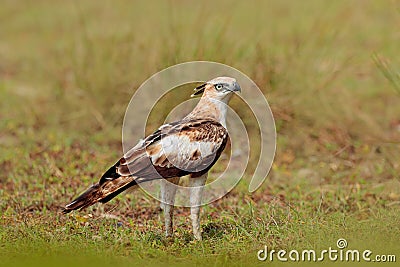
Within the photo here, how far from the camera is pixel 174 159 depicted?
4891 millimetres

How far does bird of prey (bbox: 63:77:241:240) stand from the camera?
4855 mm

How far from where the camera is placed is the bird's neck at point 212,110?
5.09m

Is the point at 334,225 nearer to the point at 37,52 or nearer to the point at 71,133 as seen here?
the point at 71,133

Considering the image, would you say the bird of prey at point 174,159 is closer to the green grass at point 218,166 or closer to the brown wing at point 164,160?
the brown wing at point 164,160

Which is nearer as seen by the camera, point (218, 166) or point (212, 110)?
point (212, 110)

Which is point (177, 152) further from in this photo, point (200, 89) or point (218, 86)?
point (200, 89)

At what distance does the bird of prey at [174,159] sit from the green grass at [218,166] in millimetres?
307

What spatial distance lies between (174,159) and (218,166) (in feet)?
8.33

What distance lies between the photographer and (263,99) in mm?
7762

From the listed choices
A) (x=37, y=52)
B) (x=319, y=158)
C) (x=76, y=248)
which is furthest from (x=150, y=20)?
(x=76, y=248)

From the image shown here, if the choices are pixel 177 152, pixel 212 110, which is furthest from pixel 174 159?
pixel 212 110

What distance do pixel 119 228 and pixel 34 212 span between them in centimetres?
87

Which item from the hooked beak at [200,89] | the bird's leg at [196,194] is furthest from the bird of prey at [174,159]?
the hooked beak at [200,89]

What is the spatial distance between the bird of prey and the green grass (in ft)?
1.01
